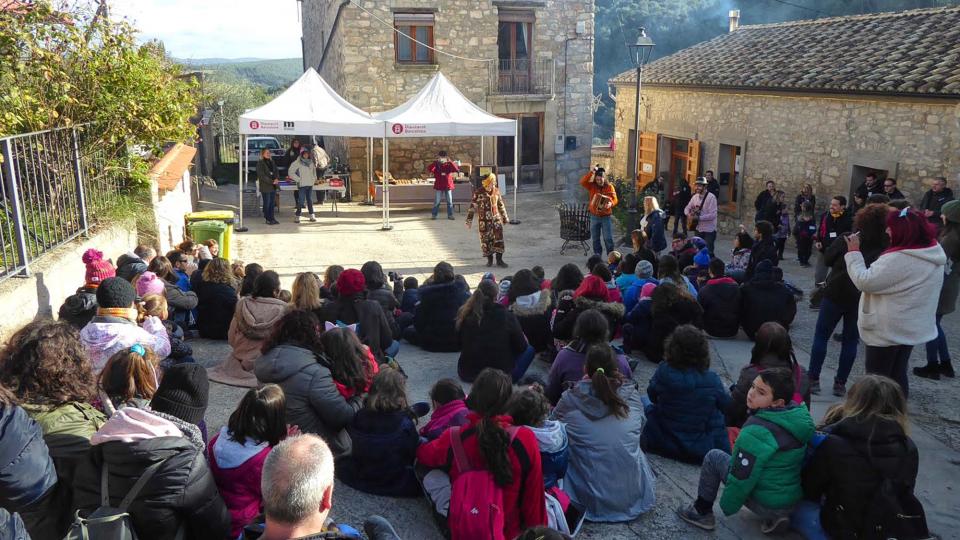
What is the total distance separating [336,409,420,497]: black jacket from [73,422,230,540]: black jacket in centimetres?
108

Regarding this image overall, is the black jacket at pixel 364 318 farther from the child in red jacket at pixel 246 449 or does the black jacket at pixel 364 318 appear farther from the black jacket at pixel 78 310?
the child in red jacket at pixel 246 449

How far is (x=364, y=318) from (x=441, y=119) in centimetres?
866

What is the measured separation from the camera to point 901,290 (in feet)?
16.0

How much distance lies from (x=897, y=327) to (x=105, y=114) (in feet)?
24.5

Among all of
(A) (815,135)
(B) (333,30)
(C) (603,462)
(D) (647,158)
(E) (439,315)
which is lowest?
(C) (603,462)

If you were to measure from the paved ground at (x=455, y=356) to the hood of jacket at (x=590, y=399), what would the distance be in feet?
2.00

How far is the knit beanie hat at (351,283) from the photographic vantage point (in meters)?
5.70

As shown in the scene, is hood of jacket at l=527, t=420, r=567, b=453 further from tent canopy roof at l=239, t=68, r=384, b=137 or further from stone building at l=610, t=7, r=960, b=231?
tent canopy roof at l=239, t=68, r=384, b=137

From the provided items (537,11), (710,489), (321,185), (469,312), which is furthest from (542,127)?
(710,489)

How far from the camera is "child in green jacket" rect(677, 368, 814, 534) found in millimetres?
3500

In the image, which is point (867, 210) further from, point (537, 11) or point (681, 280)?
point (537, 11)

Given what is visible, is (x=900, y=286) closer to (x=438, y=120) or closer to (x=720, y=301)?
(x=720, y=301)

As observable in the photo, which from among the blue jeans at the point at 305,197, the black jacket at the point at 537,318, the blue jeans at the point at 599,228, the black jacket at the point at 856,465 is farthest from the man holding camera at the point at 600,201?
the black jacket at the point at 856,465

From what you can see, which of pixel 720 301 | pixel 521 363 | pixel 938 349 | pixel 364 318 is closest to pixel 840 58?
pixel 720 301
